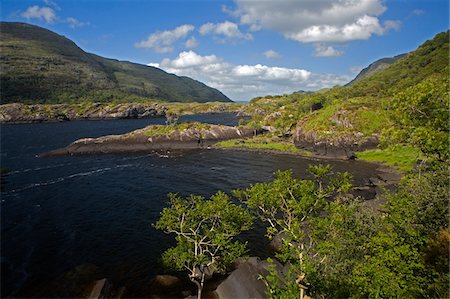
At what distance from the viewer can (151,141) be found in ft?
384

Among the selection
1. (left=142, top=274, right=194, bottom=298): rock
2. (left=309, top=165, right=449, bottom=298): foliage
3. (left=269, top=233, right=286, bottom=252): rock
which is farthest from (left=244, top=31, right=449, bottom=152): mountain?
(left=142, top=274, right=194, bottom=298): rock

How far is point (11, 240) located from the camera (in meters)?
41.8

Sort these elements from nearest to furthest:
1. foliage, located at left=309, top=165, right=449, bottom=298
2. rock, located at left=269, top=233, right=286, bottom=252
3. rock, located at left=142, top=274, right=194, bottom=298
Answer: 1. foliage, located at left=309, top=165, right=449, bottom=298
2. rock, located at left=142, top=274, right=194, bottom=298
3. rock, located at left=269, top=233, right=286, bottom=252

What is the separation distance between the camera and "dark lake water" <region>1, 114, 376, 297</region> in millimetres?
36531

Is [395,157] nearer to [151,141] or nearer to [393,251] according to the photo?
[393,251]

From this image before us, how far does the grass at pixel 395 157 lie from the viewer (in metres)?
77.3

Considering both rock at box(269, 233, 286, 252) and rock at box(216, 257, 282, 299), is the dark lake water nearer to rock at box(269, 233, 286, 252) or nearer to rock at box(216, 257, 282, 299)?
rock at box(269, 233, 286, 252)

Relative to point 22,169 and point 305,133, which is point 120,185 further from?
point 305,133

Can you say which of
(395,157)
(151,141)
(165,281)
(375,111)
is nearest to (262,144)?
(375,111)

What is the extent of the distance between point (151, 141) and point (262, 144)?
44165 mm

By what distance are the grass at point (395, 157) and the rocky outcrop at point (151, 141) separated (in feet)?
180

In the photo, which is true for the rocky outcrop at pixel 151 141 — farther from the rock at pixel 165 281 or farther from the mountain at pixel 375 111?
the rock at pixel 165 281

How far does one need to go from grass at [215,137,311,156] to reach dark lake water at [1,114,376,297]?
868cm

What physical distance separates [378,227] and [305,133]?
90.3 m
